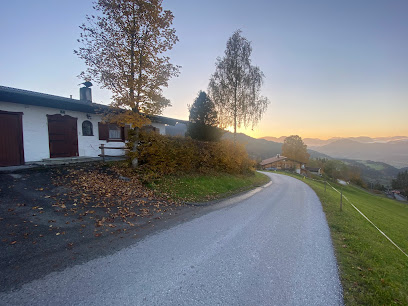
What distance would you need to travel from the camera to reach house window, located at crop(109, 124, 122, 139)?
15794mm

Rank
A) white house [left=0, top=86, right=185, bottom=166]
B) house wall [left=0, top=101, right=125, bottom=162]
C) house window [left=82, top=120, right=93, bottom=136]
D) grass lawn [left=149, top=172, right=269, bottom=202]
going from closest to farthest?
1. grass lawn [left=149, top=172, right=269, bottom=202]
2. white house [left=0, top=86, right=185, bottom=166]
3. house wall [left=0, top=101, right=125, bottom=162]
4. house window [left=82, top=120, right=93, bottom=136]

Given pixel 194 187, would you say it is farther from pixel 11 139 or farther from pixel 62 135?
pixel 11 139

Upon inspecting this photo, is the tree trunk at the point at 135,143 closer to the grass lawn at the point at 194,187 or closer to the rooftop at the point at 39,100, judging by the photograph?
the grass lawn at the point at 194,187

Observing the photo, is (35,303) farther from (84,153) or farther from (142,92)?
(84,153)

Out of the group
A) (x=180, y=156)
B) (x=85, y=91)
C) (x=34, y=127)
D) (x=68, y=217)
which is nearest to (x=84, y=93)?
(x=85, y=91)

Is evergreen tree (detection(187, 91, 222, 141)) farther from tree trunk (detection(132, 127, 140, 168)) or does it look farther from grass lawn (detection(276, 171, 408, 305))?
grass lawn (detection(276, 171, 408, 305))

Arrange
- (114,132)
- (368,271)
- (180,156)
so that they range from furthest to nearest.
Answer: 1. (114,132)
2. (180,156)
3. (368,271)

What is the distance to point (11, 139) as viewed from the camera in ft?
35.0

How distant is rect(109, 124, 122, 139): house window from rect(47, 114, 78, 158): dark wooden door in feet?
8.79

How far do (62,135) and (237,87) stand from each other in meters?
16.7

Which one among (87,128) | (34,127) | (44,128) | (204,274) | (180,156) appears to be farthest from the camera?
(87,128)

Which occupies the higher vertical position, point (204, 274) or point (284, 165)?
point (204, 274)

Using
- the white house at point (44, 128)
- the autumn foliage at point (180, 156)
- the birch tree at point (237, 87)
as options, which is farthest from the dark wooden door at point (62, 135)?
the birch tree at point (237, 87)

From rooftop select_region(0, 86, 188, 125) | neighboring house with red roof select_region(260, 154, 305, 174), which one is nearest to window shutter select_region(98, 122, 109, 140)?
rooftop select_region(0, 86, 188, 125)
